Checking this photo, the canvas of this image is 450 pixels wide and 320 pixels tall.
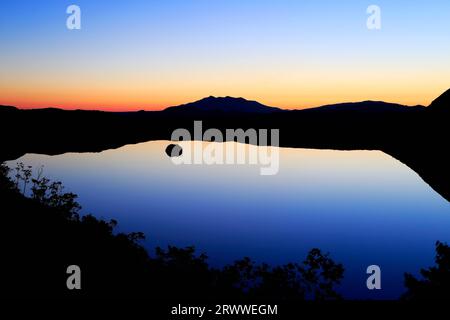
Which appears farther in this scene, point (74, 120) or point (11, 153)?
point (74, 120)

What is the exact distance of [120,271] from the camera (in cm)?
1625

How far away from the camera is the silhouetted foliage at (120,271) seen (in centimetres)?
1402

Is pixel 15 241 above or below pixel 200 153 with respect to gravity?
below

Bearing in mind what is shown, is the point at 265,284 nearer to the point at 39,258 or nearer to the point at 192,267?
the point at 192,267

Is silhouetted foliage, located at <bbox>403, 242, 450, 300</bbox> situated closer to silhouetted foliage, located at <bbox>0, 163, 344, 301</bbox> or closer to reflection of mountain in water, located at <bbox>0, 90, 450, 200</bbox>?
silhouetted foliage, located at <bbox>0, 163, 344, 301</bbox>

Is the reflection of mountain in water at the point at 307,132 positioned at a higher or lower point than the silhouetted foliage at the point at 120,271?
higher

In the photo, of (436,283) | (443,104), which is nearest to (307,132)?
(443,104)

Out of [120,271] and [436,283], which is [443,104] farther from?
[120,271]

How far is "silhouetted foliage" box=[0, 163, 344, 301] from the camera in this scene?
1402 cm

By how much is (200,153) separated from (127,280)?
67797 millimetres

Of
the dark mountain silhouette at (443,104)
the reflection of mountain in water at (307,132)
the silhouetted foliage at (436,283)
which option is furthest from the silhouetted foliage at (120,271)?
the dark mountain silhouette at (443,104)

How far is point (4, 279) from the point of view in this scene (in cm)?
1303

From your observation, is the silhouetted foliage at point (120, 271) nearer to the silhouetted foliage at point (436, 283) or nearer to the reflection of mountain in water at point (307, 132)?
the silhouetted foliage at point (436, 283)
